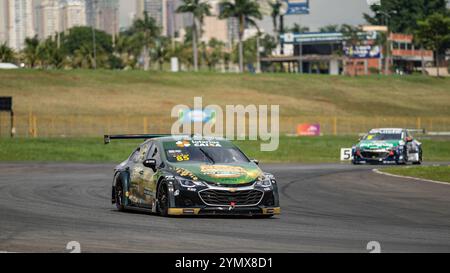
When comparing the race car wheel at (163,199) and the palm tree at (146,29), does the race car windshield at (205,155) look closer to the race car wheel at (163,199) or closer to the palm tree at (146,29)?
the race car wheel at (163,199)

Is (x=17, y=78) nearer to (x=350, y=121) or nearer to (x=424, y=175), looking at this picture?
(x=350, y=121)

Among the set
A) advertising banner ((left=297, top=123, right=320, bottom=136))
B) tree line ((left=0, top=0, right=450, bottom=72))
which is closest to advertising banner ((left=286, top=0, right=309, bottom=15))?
tree line ((left=0, top=0, right=450, bottom=72))

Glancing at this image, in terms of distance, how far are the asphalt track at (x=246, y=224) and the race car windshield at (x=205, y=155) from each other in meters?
1.21

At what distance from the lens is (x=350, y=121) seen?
309 ft

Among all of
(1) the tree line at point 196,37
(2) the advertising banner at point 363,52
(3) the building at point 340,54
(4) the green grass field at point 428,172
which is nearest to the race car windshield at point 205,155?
(4) the green grass field at point 428,172

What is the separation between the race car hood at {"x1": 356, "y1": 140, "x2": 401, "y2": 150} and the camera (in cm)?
4312

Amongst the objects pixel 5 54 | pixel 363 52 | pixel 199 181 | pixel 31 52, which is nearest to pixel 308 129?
pixel 5 54

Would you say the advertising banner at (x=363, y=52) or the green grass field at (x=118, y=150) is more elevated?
the advertising banner at (x=363, y=52)

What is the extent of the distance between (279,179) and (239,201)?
1366cm

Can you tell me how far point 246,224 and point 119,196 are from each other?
162 inches

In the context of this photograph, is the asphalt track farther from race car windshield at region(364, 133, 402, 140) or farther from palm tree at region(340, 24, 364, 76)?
palm tree at region(340, 24, 364, 76)

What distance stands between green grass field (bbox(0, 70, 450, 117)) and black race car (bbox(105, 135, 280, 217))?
72.3 m

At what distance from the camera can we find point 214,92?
108125mm

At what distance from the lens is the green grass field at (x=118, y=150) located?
5200cm
